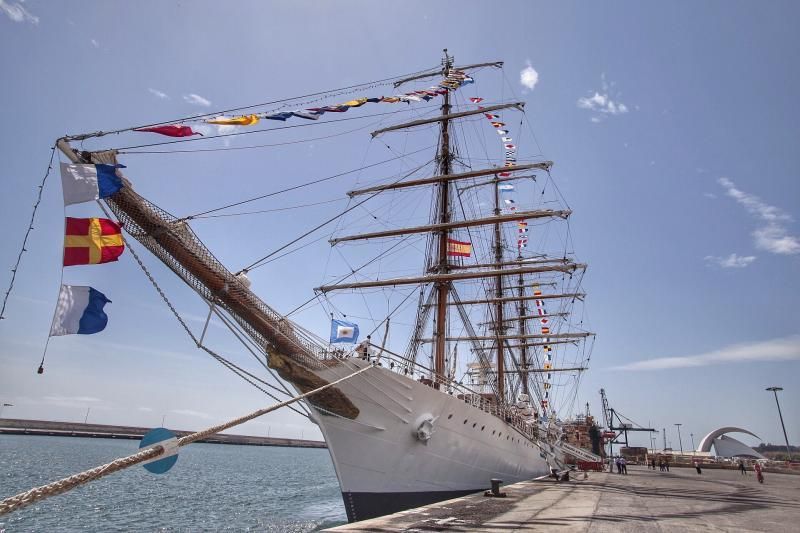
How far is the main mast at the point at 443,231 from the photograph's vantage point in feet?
56.1

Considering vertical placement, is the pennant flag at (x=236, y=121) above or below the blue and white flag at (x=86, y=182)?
above

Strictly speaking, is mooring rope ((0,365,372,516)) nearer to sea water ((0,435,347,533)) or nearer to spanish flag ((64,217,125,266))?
spanish flag ((64,217,125,266))

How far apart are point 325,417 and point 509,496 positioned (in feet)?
17.2

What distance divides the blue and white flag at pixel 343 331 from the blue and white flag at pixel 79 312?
6668 mm

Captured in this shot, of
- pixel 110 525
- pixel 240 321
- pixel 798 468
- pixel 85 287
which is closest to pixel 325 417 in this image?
pixel 240 321

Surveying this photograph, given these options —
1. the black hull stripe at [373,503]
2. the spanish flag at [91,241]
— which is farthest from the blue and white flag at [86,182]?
the black hull stripe at [373,503]

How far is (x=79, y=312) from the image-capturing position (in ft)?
21.8

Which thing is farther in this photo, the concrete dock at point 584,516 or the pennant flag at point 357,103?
the pennant flag at point 357,103

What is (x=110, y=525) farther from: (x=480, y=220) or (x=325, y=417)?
(x=480, y=220)

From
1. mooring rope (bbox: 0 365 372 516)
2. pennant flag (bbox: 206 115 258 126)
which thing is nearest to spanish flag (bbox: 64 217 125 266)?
pennant flag (bbox: 206 115 258 126)

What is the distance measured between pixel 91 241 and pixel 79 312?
1.33 meters

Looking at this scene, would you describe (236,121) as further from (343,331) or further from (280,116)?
(343,331)

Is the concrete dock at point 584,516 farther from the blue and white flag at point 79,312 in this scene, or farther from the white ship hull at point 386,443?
the blue and white flag at point 79,312

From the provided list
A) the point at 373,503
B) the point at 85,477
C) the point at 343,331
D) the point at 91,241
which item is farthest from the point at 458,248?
the point at 85,477
